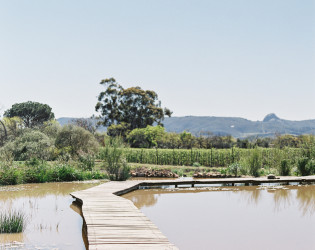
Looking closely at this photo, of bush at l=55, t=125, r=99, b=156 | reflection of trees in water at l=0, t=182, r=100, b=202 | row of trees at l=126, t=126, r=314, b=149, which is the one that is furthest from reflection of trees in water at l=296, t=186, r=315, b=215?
row of trees at l=126, t=126, r=314, b=149

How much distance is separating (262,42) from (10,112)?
3239cm

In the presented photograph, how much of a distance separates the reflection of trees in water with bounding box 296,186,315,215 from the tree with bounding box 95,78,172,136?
25350 millimetres

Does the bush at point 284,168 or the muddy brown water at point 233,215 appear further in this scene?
the bush at point 284,168

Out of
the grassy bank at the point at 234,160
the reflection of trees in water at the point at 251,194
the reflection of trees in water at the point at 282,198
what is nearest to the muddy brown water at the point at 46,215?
the reflection of trees in water at the point at 251,194

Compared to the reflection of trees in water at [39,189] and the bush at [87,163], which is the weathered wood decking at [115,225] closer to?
the reflection of trees in water at [39,189]

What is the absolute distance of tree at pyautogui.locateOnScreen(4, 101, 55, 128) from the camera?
136 ft

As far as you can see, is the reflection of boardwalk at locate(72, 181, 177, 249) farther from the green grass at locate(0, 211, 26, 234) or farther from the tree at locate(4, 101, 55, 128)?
the tree at locate(4, 101, 55, 128)

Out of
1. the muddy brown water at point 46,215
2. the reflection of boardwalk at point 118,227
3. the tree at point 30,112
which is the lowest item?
the muddy brown water at point 46,215

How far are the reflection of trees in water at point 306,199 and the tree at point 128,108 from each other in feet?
83.2

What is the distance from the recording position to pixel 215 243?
5.59 m

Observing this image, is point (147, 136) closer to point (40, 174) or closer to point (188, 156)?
point (188, 156)

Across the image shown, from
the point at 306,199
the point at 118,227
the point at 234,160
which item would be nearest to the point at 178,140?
the point at 234,160

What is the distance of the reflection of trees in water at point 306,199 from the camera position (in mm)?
8312

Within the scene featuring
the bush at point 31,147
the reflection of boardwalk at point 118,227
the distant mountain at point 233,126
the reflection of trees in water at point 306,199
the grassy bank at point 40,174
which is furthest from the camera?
the distant mountain at point 233,126
